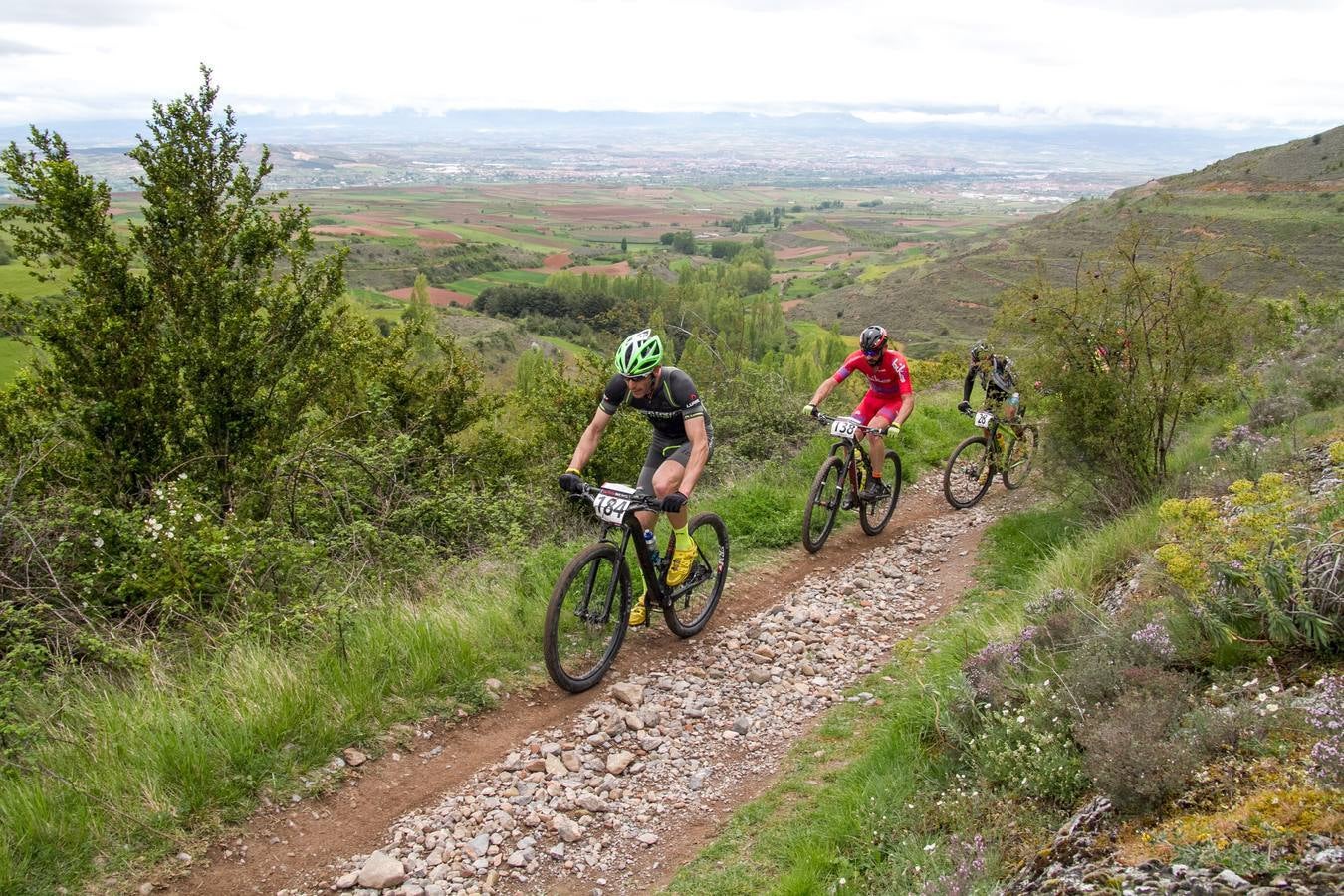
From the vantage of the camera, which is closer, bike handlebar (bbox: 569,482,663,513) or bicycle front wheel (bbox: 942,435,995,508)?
bike handlebar (bbox: 569,482,663,513)

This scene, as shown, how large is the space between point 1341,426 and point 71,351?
1217 cm

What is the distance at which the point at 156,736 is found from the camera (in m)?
4.40

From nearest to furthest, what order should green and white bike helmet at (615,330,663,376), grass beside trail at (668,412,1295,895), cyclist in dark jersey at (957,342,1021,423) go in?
grass beside trail at (668,412,1295,895) < green and white bike helmet at (615,330,663,376) < cyclist in dark jersey at (957,342,1021,423)

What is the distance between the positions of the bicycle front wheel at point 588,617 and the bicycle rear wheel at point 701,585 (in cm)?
56

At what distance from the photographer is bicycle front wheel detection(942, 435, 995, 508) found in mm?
11000

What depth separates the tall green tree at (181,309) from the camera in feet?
23.7

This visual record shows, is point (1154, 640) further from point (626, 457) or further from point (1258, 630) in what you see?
point (626, 457)

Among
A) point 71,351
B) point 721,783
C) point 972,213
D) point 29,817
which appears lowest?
point 721,783

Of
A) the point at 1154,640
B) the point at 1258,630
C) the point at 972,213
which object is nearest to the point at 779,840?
the point at 1154,640

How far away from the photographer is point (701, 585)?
7566 mm

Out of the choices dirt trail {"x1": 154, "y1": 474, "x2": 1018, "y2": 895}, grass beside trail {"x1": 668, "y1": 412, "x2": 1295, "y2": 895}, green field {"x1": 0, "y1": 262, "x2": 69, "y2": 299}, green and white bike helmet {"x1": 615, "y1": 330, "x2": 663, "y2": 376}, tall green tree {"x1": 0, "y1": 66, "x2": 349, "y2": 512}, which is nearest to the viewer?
grass beside trail {"x1": 668, "y1": 412, "x2": 1295, "y2": 895}

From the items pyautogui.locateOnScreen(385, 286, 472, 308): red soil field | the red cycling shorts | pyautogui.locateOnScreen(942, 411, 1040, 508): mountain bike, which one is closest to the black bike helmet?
the red cycling shorts

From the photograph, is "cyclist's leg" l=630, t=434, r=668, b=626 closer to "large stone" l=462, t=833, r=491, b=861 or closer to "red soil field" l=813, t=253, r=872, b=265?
"large stone" l=462, t=833, r=491, b=861

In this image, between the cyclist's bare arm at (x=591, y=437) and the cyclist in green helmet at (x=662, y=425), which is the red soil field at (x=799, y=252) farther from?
the cyclist's bare arm at (x=591, y=437)
